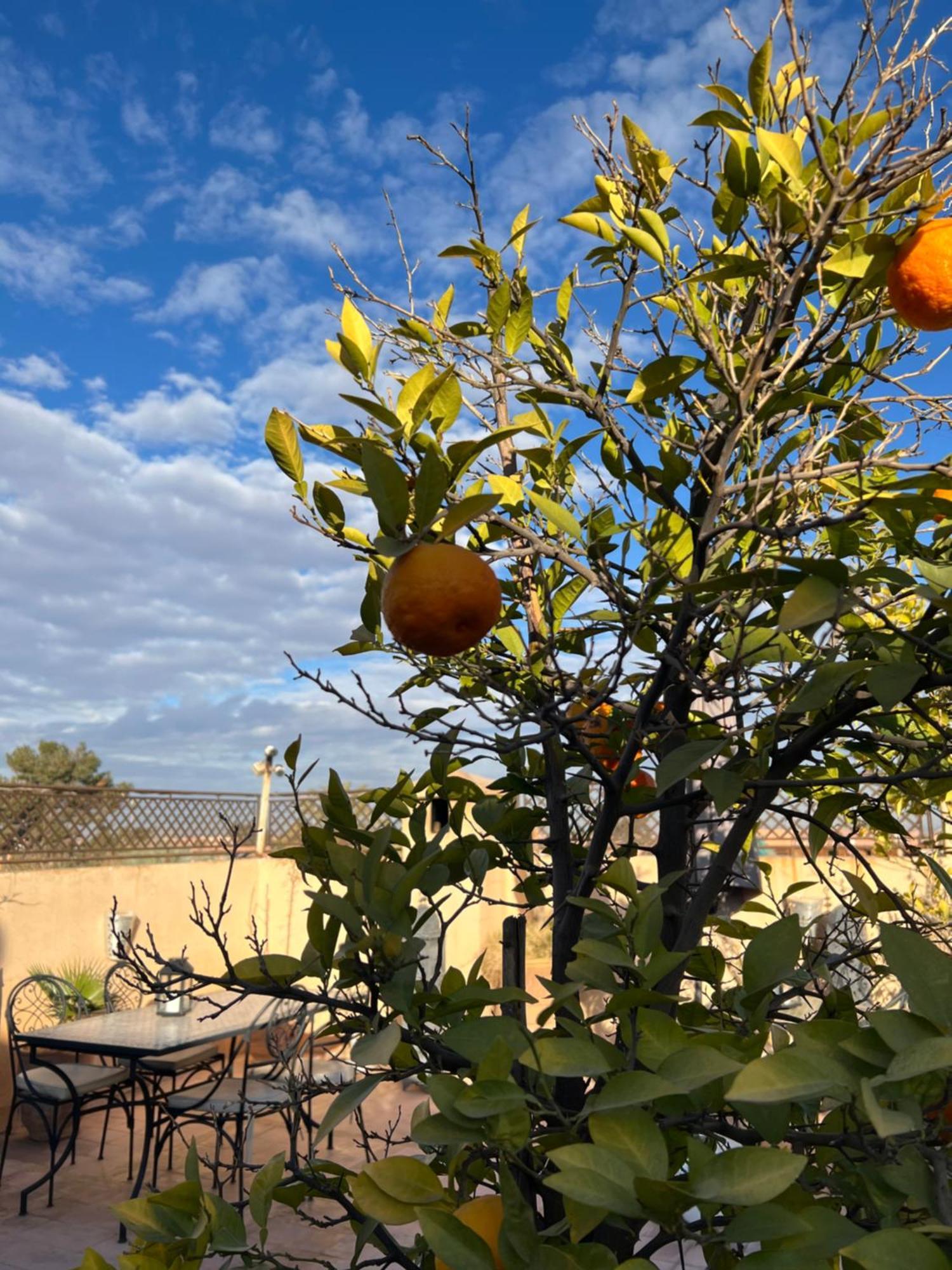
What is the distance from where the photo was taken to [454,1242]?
63cm

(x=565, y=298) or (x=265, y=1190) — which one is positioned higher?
(x=565, y=298)

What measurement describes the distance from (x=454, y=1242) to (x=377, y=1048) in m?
0.13

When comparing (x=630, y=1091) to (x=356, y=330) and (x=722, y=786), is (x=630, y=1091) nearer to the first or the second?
(x=722, y=786)

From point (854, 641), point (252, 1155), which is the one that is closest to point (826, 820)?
point (854, 641)

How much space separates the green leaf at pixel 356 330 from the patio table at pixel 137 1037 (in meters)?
3.40

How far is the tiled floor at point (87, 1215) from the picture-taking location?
11.5ft

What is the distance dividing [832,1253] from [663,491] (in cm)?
74

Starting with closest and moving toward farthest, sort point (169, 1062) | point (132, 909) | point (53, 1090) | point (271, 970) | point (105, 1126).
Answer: point (271, 970)
point (53, 1090)
point (169, 1062)
point (105, 1126)
point (132, 909)

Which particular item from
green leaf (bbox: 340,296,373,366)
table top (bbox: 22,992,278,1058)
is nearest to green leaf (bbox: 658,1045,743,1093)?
green leaf (bbox: 340,296,373,366)

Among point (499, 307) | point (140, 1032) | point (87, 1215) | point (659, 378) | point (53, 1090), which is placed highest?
point (499, 307)

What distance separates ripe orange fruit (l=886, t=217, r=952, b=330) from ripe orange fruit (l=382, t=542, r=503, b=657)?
0.43 metres

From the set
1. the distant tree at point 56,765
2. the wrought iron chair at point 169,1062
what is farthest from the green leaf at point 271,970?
the distant tree at point 56,765

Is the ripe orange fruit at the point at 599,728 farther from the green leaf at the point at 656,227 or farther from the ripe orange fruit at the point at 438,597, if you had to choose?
the green leaf at the point at 656,227

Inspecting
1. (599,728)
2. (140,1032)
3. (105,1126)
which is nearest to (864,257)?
(599,728)
